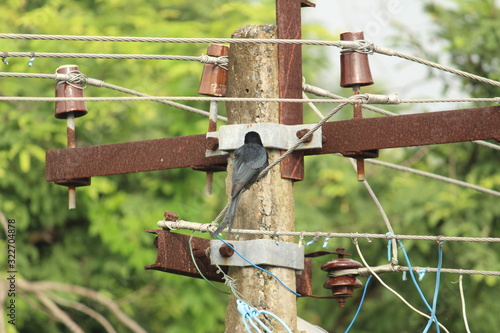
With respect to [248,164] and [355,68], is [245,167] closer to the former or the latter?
[248,164]

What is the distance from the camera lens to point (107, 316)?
10.8m

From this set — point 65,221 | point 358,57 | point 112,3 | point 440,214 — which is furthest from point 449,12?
point 358,57

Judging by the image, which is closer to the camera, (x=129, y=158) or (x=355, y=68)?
(x=355, y=68)

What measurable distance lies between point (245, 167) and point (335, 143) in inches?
23.0

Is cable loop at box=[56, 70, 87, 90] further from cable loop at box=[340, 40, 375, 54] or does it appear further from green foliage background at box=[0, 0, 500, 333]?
green foliage background at box=[0, 0, 500, 333]

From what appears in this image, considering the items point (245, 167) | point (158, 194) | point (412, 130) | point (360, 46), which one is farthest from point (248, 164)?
point (158, 194)

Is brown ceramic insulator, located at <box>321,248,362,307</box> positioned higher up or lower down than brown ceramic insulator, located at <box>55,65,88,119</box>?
lower down

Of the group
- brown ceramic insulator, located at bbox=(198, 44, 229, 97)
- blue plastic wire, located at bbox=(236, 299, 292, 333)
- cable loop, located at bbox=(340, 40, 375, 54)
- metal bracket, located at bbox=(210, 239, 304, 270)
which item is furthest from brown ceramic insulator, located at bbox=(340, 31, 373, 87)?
blue plastic wire, located at bbox=(236, 299, 292, 333)

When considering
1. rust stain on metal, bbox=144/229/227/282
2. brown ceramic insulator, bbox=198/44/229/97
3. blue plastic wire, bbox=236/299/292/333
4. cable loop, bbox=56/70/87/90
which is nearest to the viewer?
blue plastic wire, bbox=236/299/292/333

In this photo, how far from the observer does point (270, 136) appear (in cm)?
478

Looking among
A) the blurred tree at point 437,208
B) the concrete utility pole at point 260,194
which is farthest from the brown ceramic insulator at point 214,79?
the blurred tree at point 437,208

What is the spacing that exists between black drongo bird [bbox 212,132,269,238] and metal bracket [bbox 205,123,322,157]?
4 cm

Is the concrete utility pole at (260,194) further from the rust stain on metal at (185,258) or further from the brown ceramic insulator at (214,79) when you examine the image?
the rust stain on metal at (185,258)

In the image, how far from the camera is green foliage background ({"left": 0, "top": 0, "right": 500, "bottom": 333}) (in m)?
9.85
